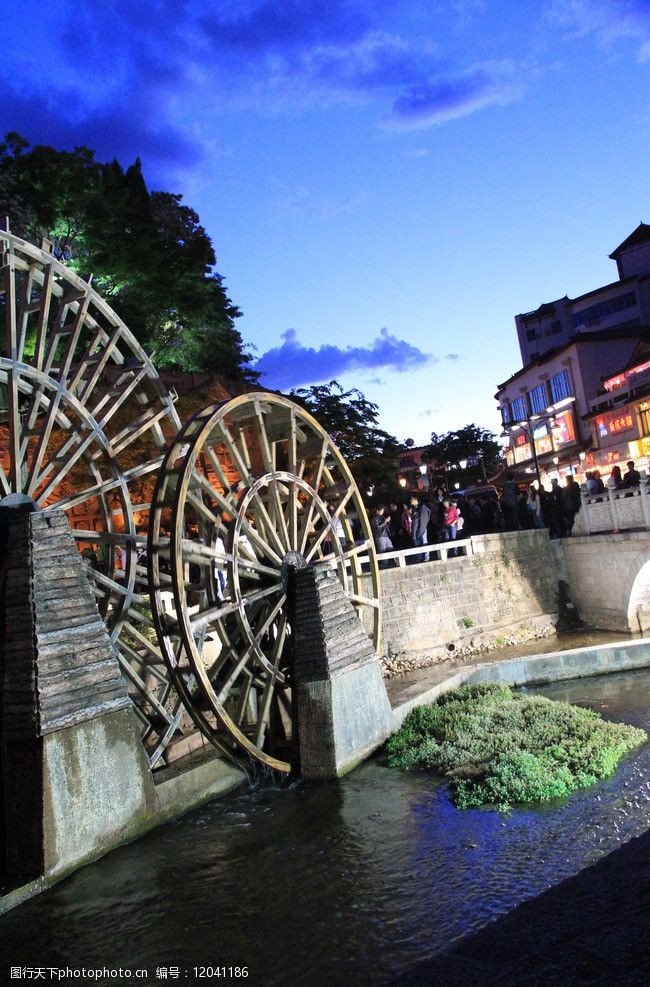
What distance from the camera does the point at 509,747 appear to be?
32.0 feet

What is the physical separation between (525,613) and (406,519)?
14.3 feet

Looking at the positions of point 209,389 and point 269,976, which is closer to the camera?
point 269,976

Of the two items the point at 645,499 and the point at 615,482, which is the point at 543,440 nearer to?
the point at 615,482

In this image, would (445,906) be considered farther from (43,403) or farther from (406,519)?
(406,519)

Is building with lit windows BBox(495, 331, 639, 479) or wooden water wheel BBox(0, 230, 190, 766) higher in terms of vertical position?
building with lit windows BBox(495, 331, 639, 479)

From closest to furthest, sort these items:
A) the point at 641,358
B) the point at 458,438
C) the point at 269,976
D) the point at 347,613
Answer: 1. the point at 269,976
2. the point at 347,613
3. the point at 641,358
4. the point at 458,438

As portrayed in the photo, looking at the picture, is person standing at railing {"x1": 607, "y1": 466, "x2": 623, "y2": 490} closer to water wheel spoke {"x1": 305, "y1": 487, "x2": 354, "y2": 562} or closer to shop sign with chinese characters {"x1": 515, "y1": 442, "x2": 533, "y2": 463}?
water wheel spoke {"x1": 305, "y1": 487, "x2": 354, "y2": 562}

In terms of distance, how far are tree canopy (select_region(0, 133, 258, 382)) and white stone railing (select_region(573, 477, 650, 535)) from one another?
39.9 feet

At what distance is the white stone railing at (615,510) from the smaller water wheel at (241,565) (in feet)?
28.1

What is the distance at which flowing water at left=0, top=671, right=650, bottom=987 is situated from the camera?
6.01m

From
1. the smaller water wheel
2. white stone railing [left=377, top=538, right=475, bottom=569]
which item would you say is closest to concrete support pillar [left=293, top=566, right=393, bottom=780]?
the smaller water wheel

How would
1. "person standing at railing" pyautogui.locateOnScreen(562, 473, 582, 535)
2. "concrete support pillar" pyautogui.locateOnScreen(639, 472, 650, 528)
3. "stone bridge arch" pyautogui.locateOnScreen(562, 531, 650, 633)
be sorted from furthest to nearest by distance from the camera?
1. "person standing at railing" pyautogui.locateOnScreen(562, 473, 582, 535)
2. "stone bridge arch" pyautogui.locateOnScreen(562, 531, 650, 633)
3. "concrete support pillar" pyautogui.locateOnScreen(639, 472, 650, 528)

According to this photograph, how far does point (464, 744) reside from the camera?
1024cm

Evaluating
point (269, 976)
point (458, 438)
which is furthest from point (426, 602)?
point (458, 438)
